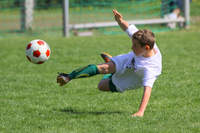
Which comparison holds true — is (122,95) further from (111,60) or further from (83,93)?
(111,60)

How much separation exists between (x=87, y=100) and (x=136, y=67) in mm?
1108

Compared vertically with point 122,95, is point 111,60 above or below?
above

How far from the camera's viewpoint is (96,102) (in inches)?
229

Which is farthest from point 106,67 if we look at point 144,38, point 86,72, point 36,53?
point 36,53

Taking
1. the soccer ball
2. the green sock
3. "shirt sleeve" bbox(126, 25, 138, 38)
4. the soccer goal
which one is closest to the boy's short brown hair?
"shirt sleeve" bbox(126, 25, 138, 38)

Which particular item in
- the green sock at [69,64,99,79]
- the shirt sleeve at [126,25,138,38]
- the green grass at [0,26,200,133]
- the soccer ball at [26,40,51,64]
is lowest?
the green grass at [0,26,200,133]

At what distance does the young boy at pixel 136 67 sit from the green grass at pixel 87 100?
33 centimetres

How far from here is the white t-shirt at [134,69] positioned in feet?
16.6

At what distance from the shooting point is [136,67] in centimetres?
511

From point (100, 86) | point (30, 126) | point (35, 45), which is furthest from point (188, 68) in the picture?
point (30, 126)

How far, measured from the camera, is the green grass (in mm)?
4586

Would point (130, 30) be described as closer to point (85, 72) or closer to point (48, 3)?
point (85, 72)

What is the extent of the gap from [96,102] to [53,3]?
1162 cm

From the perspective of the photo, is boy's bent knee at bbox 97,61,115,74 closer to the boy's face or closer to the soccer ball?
the boy's face
